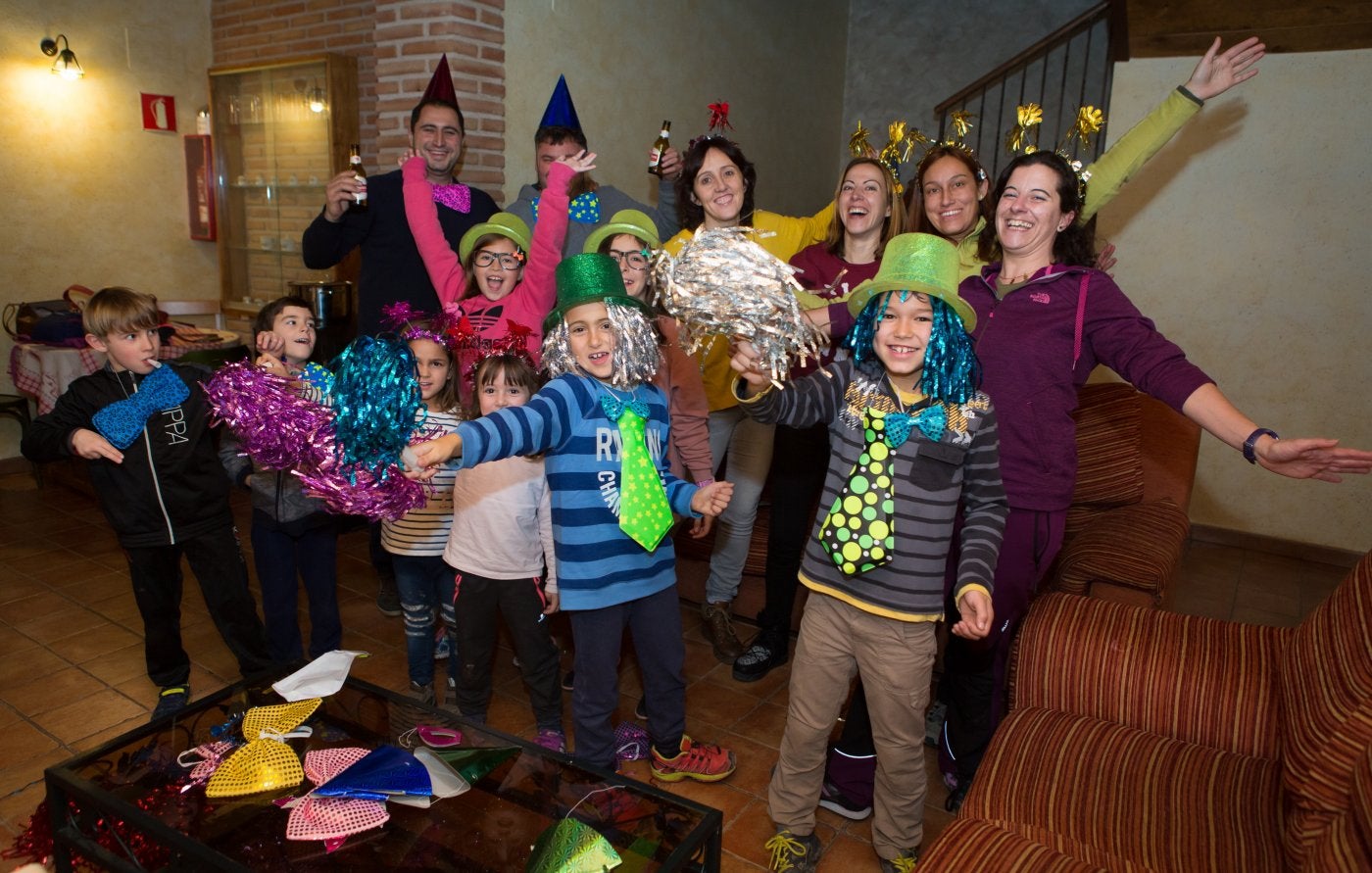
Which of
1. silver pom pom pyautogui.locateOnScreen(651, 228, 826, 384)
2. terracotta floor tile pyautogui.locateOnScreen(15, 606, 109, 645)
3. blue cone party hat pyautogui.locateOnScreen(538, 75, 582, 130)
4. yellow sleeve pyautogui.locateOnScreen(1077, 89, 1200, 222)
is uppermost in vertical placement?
blue cone party hat pyautogui.locateOnScreen(538, 75, 582, 130)

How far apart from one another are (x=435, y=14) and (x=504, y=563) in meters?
2.82

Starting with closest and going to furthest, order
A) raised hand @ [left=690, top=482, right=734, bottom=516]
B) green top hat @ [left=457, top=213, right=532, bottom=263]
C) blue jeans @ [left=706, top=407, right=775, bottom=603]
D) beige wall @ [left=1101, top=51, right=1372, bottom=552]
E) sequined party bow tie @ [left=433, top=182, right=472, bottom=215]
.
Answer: raised hand @ [left=690, top=482, right=734, bottom=516] → green top hat @ [left=457, top=213, right=532, bottom=263] → blue jeans @ [left=706, top=407, right=775, bottom=603] → sequined party bow tie @ [left=433, top=182, right=472, bottom=215] → beige wall @ [left=1101, top=51, right=1372, bottom=552]

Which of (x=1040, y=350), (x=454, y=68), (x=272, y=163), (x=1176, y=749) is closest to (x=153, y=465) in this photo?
(x=454, y=68)

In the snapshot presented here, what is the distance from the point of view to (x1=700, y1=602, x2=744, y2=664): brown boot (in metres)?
3.30

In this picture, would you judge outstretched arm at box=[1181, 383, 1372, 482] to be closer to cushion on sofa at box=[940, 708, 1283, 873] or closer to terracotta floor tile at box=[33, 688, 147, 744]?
cushion on sofa at box=[940, 708, 1283, 873]

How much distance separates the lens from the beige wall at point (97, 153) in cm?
529

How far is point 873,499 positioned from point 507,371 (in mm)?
1110

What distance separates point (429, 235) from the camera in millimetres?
3240

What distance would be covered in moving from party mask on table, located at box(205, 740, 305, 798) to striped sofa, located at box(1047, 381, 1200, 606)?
2.10m

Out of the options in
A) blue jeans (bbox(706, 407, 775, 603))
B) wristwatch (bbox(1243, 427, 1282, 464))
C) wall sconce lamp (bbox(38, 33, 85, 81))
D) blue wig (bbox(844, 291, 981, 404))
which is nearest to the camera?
wristwatch (bbox(1243, 427, 1282, 464))

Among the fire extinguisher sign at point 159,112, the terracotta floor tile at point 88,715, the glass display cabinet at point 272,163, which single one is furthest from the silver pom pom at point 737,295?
the fire extinguisher sign at point 159,112

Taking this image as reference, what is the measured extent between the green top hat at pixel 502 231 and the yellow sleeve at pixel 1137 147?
5.90 feet

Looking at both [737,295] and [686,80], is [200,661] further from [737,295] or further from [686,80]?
[686,80]

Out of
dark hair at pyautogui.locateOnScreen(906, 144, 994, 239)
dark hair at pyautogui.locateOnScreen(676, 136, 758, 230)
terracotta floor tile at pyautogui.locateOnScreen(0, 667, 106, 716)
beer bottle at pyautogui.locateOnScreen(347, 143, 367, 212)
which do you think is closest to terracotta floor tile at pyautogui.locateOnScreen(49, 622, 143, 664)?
terracotta floor tile at pyautogui.locateOnScreen(0, 667, 106, 716)
